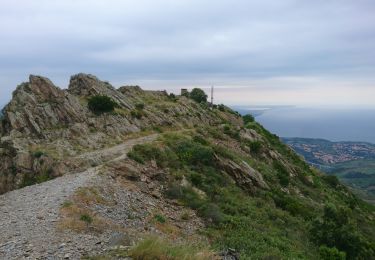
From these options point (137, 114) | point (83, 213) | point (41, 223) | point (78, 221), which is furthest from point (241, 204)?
point (137, 114)

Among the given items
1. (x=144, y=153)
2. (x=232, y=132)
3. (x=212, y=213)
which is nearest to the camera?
(x=212, y=213)

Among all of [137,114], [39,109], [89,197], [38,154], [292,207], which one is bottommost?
[292,207]

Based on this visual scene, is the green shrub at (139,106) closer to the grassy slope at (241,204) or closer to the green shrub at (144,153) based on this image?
the grassy slope at (241,204)

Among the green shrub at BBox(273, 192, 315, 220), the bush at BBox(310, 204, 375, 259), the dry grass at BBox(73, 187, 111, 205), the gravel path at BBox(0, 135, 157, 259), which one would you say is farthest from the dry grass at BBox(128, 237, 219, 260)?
the green shrub at BBox(273, 192, 315, 220)

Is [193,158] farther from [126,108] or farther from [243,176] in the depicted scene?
[126,108]

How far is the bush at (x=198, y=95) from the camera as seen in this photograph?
66.1 metres

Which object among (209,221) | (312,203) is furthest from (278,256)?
(312,203)

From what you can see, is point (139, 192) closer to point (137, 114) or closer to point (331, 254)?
point (331, 254)

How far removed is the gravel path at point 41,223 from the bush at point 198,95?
1735 inches

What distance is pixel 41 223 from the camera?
581 inches

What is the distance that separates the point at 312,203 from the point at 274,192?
493 centimetres

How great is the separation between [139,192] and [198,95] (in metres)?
47.3

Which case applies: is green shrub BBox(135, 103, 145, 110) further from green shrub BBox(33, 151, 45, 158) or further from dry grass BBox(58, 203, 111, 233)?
dry grass BBox(58, 203, 111, 233)

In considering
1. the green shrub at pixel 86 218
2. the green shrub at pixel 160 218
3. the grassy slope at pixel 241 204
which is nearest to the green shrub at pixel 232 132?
the grassy slope at pixel 241 204
